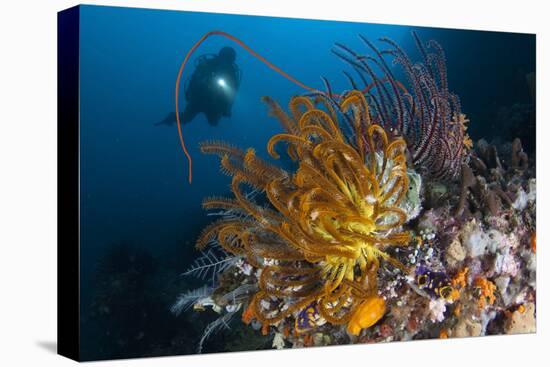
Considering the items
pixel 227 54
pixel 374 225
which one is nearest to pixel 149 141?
pixel 227 54

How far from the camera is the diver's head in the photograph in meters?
6.19

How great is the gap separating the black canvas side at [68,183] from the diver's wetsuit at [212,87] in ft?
2.28

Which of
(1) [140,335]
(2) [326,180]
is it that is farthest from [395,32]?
(1) [140,335]

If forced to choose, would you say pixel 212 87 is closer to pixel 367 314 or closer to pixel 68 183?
pixel 68 183

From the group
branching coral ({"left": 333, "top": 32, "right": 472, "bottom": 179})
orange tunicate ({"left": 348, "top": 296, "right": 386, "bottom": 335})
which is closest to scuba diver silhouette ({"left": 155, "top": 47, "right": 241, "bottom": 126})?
branching coral ({"left": 333, "top": 32, "right": 472, "bottom": 179})

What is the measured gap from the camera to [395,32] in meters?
6.77

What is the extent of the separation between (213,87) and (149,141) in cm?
54

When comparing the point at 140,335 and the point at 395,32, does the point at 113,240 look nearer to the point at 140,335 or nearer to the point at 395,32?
the point at 140,335

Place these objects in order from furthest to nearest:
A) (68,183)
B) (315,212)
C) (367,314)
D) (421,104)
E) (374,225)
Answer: (421,104)
(367,314)
(374,225)
(315,212)
(68,183)

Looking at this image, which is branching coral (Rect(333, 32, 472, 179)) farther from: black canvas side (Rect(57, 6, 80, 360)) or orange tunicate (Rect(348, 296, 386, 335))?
black canvas side (Rect(57, 6, 80, 360))

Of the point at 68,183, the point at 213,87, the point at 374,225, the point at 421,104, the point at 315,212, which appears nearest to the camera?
the point at 68,183

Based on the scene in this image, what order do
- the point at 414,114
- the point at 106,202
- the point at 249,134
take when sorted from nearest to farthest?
the point at 106,202 → the point at 249,134 → the point at 414,114

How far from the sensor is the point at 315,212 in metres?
6.30

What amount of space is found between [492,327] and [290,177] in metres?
1.94
